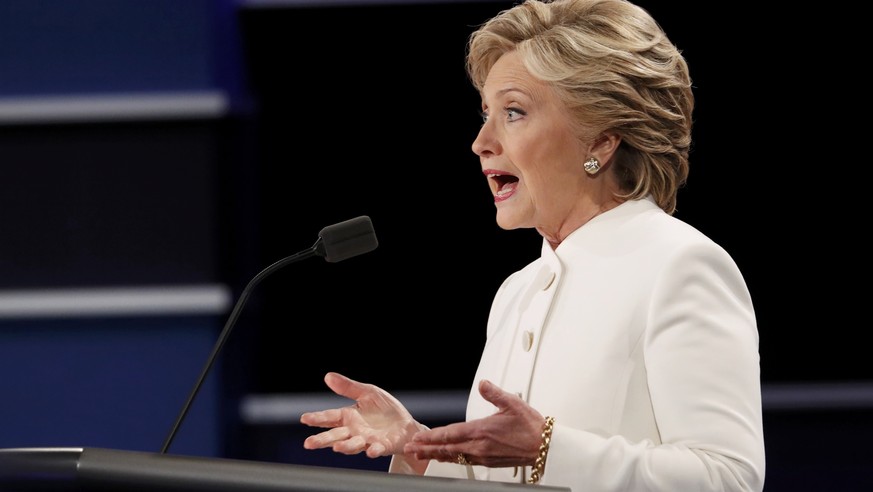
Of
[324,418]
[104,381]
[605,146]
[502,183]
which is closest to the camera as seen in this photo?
[324,418]

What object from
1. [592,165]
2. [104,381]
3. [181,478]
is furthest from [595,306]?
[104,381]

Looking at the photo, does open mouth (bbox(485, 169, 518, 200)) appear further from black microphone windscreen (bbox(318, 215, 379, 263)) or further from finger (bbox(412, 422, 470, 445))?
finger (bbox(412, 422, 470, 445))

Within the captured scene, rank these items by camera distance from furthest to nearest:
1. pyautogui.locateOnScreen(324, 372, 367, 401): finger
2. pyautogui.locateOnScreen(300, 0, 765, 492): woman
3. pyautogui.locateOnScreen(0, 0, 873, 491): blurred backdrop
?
pyautogui.locateOnScreen(0, 0, 873, 491): blurred backdrop
pyautogui.locateOnScreen(324, 372, 367, 401): finger
pyautogui.locateOnScreen(300, 0, 765, 492): woman

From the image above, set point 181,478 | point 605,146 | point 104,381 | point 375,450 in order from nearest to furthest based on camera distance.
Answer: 1. point 181,478
2. point 375,450
3. point 605,146
4. point 104,381

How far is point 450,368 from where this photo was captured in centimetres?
297

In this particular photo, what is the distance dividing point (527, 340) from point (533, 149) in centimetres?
26

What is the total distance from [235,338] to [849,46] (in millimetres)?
1796

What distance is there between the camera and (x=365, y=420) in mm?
1366

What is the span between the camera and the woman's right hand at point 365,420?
4.17ft

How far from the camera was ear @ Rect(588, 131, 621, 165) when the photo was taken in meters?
1.38

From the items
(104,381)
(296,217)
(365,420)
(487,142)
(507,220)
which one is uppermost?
(487,142)

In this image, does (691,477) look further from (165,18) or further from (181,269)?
(165,18)

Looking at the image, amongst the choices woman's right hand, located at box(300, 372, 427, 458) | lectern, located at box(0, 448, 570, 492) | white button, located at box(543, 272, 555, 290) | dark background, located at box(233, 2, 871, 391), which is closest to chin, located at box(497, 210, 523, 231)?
white button, located at box(543, 272, 555, 290)

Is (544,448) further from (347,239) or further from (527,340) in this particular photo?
(347,239)
